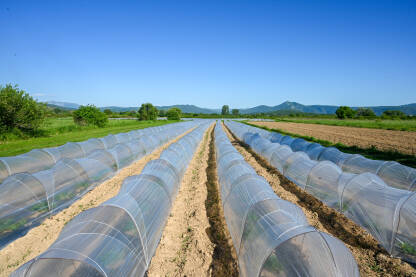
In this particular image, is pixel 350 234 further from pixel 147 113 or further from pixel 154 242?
pixel 147 113

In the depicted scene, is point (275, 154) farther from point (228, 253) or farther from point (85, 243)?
point (85, 243)

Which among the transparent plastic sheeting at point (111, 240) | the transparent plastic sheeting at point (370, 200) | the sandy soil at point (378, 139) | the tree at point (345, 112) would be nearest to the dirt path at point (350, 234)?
the transparent plastic sheeting at point (370, 200)

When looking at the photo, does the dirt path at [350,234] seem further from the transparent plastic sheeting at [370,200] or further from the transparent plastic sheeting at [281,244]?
the transparent plastic sheeting at [281,244]

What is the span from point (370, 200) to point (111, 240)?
23.0 ft

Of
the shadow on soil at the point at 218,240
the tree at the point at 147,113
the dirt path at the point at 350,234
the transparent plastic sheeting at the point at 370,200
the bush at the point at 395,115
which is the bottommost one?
the dirt path at the point at 350,234

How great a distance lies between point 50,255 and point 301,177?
9.01 meters

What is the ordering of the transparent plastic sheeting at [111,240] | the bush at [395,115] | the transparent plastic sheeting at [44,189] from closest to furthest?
the transparent plastic sheeting at [111,240] < the transparent plastic sheeting at [44,189] < the bush at [395,115]

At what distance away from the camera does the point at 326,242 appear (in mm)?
3324

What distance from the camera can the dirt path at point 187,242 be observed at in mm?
4457

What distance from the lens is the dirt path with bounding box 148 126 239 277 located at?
14.6ft

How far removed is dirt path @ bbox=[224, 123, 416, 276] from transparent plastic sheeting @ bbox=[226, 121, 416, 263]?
0.25 meters

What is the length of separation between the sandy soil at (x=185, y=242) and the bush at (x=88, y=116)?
1288 inches

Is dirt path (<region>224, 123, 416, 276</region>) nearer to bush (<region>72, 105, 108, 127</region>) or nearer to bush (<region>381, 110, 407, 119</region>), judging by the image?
bush (<region>72, 105, 108, 127</region>)

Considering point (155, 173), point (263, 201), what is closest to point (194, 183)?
point (155, 173)
